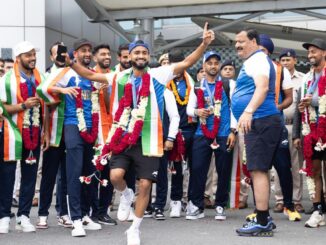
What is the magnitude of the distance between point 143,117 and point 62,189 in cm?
163

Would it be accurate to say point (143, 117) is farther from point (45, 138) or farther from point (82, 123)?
point (45, 138)

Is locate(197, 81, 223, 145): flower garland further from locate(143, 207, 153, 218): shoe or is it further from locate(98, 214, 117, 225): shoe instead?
locate(98, 214, 117, 225): shoe

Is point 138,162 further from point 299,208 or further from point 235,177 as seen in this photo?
point 299,208

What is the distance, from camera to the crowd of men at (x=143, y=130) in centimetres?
710

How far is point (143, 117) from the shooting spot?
7.05m

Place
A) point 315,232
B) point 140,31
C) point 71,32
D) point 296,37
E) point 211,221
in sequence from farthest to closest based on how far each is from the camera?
point 296,37 → point 71,32 → point 140,31 → point 211,221 → point 315,232

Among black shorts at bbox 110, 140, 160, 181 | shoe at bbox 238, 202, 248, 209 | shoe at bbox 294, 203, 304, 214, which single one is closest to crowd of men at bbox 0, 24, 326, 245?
black shorts at bbox 110, 140, 160, 181

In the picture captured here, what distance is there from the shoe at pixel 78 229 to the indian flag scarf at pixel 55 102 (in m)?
0.92

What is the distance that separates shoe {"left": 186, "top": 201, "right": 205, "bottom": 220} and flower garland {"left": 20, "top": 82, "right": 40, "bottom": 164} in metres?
2.20

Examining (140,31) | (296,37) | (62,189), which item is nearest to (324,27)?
(296,37)

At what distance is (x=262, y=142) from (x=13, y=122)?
113 inches

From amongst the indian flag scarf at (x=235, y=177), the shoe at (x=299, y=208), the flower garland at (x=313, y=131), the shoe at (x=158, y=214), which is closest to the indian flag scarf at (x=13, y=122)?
the shoe at (x=158, y=214)

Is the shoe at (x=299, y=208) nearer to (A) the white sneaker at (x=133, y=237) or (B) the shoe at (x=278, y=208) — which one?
(B) the shoe at (x=278, y=208)

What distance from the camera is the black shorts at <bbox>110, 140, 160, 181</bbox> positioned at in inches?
274
